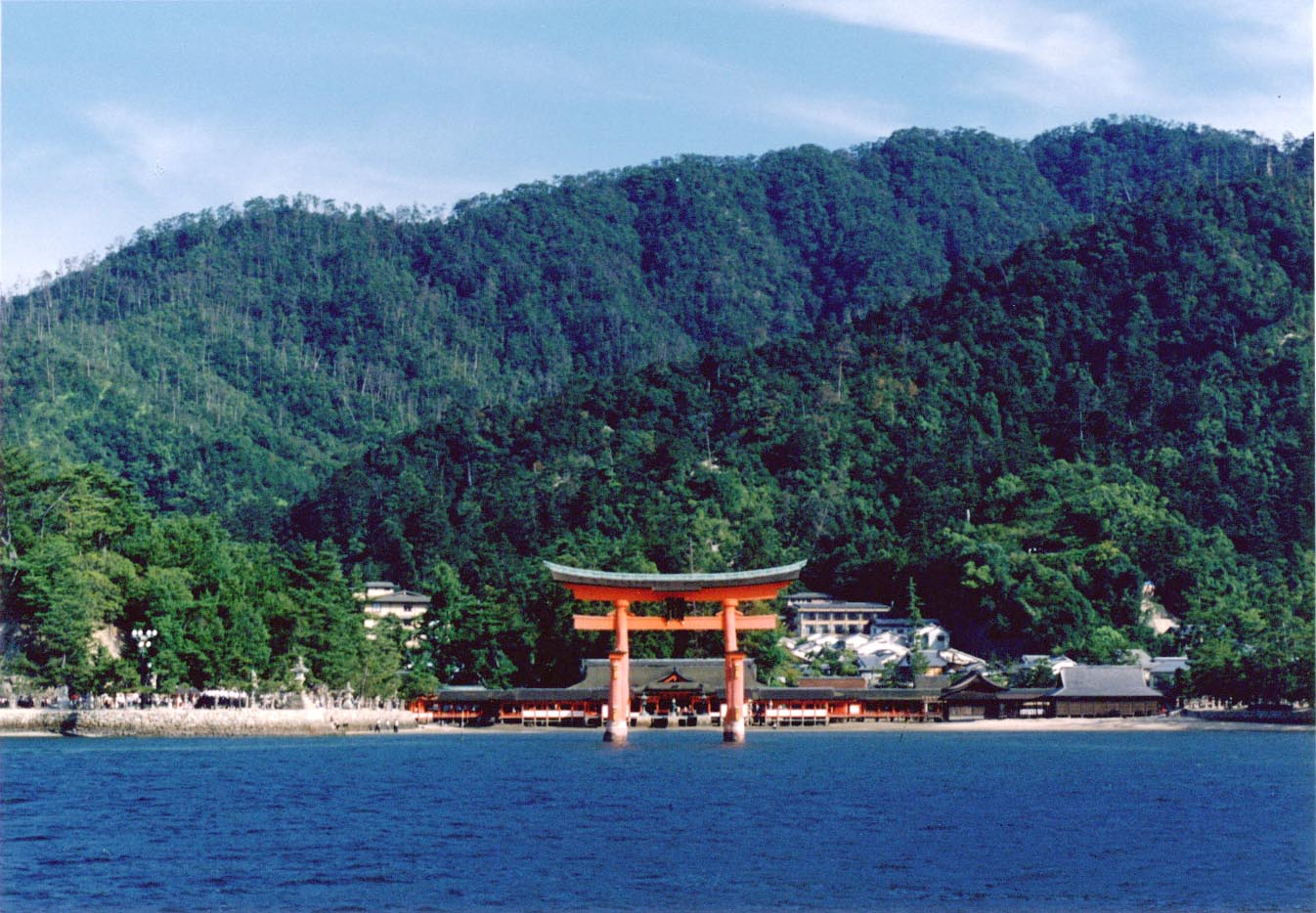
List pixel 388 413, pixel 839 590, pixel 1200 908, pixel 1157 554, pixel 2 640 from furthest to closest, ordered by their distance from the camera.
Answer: pixel 388 413, pixel 839 590, pixel 1157 554, pixel 2 640, pixel 1200 908

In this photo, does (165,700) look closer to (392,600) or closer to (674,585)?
(674,585)

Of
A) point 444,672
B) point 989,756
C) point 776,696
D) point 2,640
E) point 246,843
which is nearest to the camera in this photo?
point 246,843

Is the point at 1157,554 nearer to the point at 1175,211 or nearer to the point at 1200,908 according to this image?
the point at 1175,211

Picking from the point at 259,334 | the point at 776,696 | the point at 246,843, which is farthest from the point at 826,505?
the point at 246,843

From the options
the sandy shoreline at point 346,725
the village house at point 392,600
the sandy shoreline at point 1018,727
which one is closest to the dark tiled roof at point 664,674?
the sandy shoreline at point 346,725

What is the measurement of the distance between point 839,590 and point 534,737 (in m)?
51.7

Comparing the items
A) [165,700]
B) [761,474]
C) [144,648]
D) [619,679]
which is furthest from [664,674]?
[761,474]

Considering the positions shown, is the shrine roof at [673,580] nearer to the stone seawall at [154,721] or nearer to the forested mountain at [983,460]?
the stone seawall at [154,721]

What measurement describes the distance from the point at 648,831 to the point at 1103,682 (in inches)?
2300

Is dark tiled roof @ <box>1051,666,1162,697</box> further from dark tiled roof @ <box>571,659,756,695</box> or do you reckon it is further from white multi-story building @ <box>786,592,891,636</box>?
white multi-story building @ <box>786,592,891,636</box>

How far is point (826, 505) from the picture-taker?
132125mm

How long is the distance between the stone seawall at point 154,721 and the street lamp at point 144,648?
253cm

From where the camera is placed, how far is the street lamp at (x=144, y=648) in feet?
227

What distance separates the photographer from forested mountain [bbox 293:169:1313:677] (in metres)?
110
